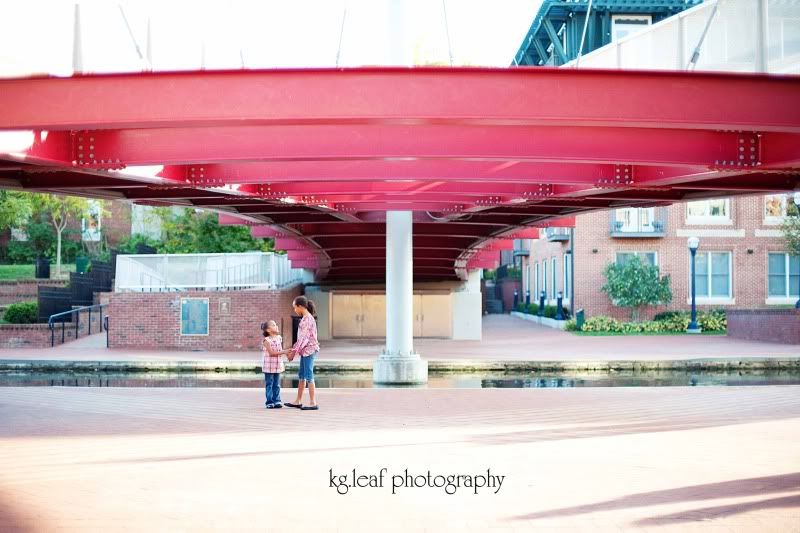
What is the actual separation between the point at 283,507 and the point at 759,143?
8.23m

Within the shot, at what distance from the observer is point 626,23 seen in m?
44.9

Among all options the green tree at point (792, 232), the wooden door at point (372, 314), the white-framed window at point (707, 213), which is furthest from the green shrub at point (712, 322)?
the wooden door at point (372, 314)

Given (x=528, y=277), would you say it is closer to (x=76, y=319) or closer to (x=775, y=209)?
(x=775, y=209)

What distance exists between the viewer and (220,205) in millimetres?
19844

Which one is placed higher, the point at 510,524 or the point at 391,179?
the point at 391,179

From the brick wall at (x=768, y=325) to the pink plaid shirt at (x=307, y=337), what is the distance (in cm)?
2341

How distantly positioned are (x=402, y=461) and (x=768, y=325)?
26.7 metres

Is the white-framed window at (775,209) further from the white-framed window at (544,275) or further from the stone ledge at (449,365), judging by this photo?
the stone ledge at (449,365)

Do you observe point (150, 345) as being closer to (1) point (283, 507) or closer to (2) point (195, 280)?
(2) point (195, 280)

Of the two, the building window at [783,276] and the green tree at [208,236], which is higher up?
the green tree at [208,236]

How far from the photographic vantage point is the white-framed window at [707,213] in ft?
138

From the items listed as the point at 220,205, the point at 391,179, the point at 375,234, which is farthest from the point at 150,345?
the point at 391,179

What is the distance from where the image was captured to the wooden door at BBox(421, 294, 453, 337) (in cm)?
3878

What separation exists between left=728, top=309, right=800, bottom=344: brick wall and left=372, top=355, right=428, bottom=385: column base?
→ 16657 millimetres
